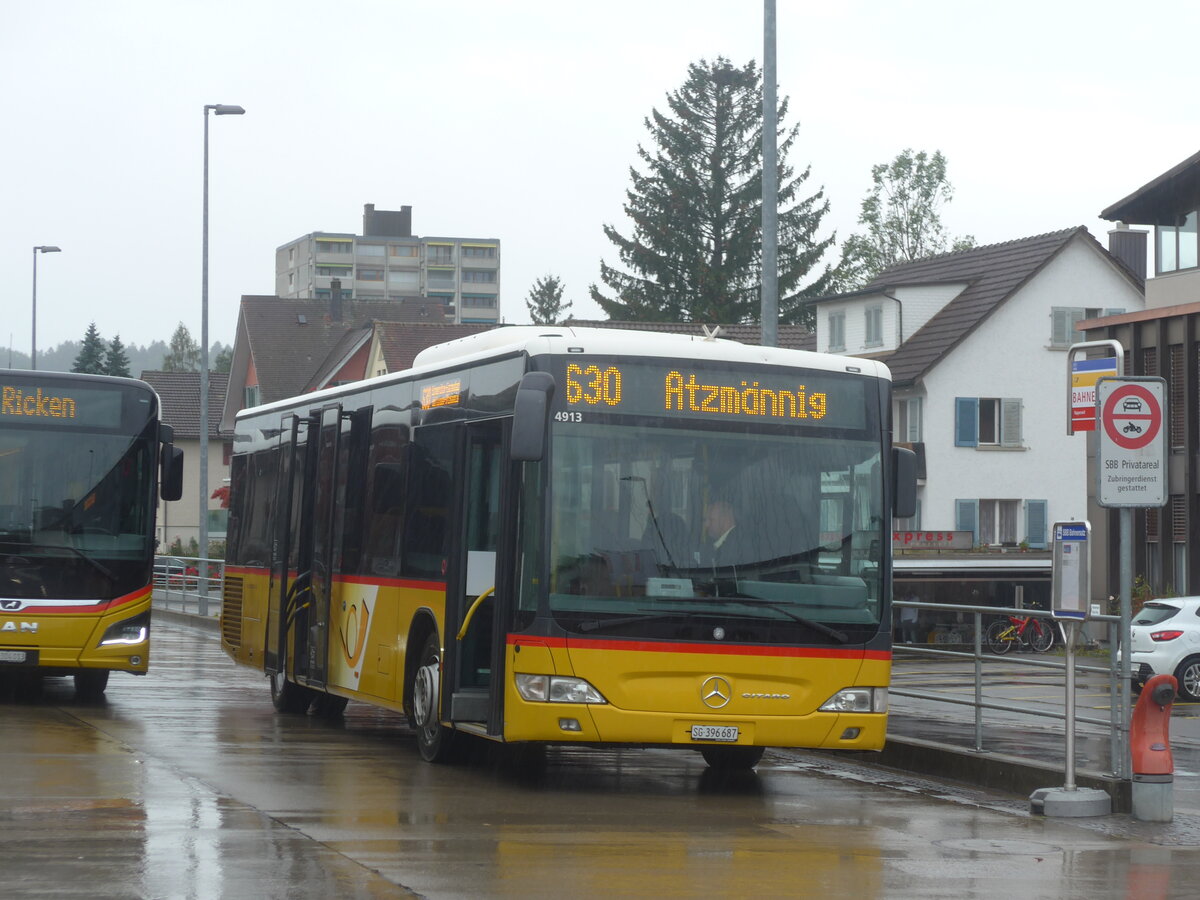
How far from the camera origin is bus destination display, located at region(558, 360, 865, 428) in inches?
489

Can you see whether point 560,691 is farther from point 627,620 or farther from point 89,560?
point 89,560

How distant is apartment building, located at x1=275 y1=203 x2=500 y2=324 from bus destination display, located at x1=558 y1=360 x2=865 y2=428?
163 m

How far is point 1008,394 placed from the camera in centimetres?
5559

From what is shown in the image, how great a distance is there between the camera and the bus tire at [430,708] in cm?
1368

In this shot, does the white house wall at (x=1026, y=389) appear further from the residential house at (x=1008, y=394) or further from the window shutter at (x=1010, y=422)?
the window shutter at (x=1010, y=422)

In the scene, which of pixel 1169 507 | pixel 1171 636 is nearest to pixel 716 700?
pixel 1171 636

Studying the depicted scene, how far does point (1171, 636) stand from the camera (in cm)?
2552

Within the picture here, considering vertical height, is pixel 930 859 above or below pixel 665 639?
below

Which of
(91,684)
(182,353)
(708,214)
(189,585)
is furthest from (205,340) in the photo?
(182,353)

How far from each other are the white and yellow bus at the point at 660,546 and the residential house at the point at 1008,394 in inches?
1661

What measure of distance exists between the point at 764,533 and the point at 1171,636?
14754mm

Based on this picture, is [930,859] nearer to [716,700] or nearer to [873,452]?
[716,700]

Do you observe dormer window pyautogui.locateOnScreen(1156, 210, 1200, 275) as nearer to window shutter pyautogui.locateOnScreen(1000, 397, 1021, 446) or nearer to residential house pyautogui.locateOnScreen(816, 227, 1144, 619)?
residential house pyautogui.locateOnScreen(816, 227, 1144, 619)

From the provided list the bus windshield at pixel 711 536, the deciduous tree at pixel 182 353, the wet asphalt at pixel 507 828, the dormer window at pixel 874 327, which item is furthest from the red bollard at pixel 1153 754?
the deciduous tree at pixel 182 353
